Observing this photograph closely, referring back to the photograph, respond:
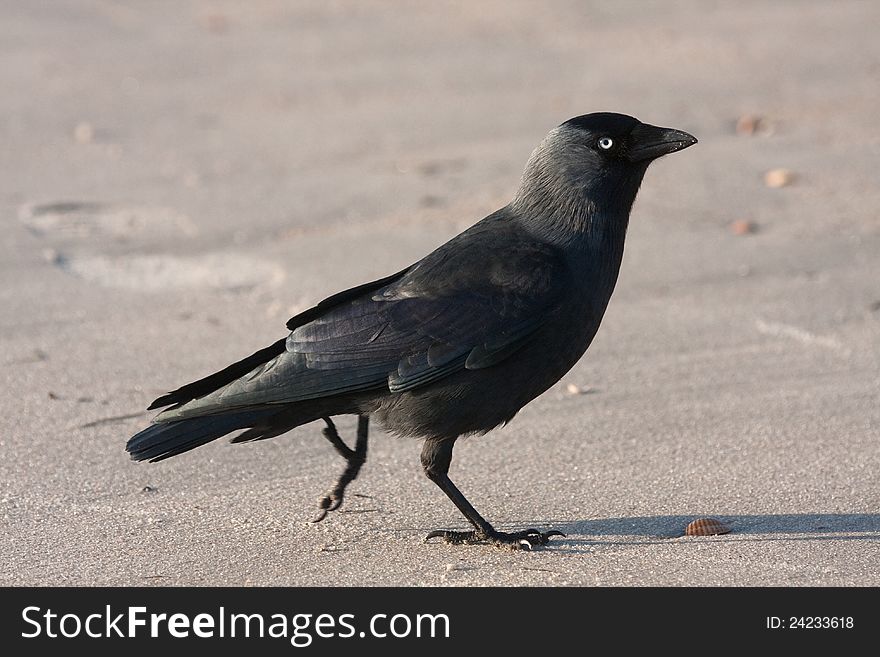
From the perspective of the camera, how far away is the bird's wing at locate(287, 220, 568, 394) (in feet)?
13.3

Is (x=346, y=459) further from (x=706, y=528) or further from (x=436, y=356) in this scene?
(x=706, y=528)

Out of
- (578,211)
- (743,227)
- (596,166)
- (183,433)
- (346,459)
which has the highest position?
(596,166)

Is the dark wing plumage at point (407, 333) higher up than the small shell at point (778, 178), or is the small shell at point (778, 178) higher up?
the small shell at point (778, 178)

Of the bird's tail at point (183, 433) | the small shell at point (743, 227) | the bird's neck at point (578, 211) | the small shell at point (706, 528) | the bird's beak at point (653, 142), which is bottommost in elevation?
the small shell at point (706, 528)

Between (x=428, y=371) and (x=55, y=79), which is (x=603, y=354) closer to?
(x=428, y=371)

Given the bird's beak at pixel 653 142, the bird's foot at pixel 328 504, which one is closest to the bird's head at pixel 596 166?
the bird's beak at pixel 653 142

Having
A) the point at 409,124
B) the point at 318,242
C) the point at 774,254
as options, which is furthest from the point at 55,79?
the point at 774,254

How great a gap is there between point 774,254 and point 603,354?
1.39 metres

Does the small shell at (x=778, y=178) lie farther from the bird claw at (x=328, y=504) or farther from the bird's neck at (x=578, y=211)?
the bird claw at (x=328, y=504)

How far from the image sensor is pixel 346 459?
438 cm

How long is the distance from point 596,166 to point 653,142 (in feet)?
0.63

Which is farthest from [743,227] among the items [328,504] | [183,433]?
[183,433]

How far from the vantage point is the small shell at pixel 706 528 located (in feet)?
13.4

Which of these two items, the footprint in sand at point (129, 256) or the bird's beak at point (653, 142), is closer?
the bird's beak at point (653, 142)
